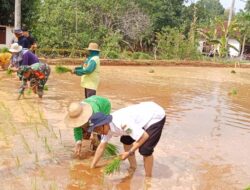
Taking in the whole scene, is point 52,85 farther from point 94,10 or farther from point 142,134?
point 94,10

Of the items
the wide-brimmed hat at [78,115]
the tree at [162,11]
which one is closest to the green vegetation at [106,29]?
the tree at [162,11]

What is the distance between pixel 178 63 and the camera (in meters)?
23.2

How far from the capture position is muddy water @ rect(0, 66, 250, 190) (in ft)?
16.3

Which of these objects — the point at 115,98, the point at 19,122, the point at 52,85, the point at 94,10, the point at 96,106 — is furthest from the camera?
the point at 94,10

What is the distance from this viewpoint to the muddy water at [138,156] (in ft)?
16.3

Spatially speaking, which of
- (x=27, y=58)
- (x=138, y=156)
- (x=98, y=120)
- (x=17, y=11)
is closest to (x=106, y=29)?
(x=17, y=11)

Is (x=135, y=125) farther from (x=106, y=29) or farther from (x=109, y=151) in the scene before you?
(x=106, y=29)

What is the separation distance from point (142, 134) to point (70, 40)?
17327mm

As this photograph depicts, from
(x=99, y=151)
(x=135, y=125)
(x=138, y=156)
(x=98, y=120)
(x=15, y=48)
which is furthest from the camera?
(x=15, y=48)

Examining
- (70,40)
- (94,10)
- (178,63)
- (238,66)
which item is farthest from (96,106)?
(238,66)

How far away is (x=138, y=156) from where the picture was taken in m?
5.86

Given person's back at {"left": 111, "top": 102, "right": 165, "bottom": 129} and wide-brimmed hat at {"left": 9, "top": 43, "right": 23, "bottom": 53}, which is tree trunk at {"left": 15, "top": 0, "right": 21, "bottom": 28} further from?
person's back at {"left": 111, "top": 102, "right": 165, "bottom": 129}

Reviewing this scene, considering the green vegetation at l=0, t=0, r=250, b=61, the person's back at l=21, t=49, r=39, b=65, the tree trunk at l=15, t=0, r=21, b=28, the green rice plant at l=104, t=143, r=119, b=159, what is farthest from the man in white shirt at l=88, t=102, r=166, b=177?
the green vegetation at l=0, t=0, r=250, b=61

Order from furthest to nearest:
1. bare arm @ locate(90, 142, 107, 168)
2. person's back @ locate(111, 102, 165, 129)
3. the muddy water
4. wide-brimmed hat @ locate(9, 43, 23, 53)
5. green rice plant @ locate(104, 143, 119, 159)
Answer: wide-brimmed hat @ locate(9, 43, 23, 53), green rice plant @ locate(104, 143, 119, 159), the muddy water, bare arm @ locate(90, 142, 107, 168), person's back @ locate(111, 102, 165, 129)
